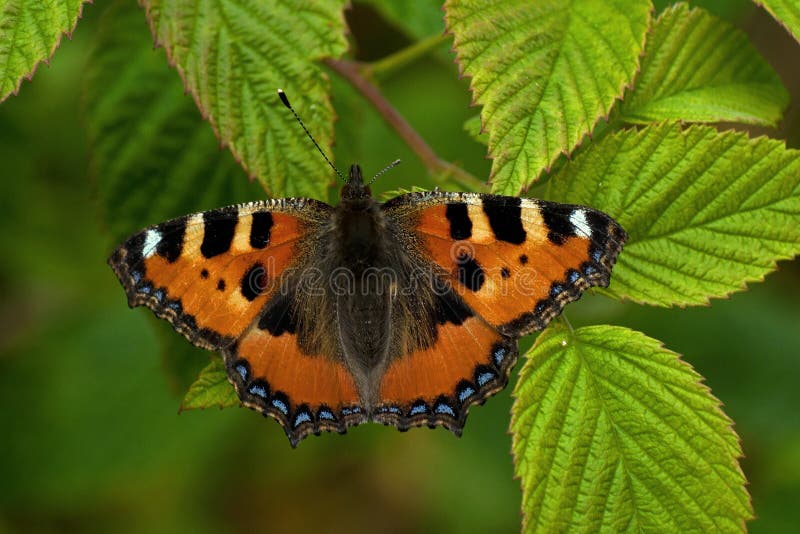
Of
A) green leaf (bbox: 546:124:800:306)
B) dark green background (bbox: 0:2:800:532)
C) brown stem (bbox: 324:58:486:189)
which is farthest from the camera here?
dark green background (bbox: 0:2:800:532)

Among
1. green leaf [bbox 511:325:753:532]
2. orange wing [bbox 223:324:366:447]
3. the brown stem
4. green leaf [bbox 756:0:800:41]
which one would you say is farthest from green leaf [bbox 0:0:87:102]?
green leaf [bbox 756:0:800:41]

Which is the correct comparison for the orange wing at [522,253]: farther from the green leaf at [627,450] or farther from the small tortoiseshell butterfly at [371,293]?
the green leaf at [627,450]

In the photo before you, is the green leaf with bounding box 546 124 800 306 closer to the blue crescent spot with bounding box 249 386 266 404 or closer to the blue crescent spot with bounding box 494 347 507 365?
the blue crescent spot with bounding box 494 347 507 365

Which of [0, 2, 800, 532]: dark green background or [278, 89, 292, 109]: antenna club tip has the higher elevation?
[278, 89, 292, 109]: antenna club tip

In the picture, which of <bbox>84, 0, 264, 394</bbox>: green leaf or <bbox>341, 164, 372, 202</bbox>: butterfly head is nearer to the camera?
<bbox>341, 164, 372, 202</bbox>: butterfly head

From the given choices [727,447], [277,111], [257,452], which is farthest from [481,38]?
[257,452]

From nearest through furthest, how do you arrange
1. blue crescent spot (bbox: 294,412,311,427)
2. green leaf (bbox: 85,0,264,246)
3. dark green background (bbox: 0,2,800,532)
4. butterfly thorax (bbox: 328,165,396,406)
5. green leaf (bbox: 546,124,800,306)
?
green leaf (bbox: 546,124,800,306) < blue crescent spot (bbox: 294,412,311,427) < butterfly thorax (bbox: 328,165,396,406) < green leaf (bbox: 85,0,264,246) < dark green background (bbox: 0,2,800,532)

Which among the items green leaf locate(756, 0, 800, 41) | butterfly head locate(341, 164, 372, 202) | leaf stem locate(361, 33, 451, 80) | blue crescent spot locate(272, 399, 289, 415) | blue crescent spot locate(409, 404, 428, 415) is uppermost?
green leaf locate(756, 0, 800, 41)

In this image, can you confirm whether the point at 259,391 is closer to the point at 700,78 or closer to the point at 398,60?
the point at 398,60
